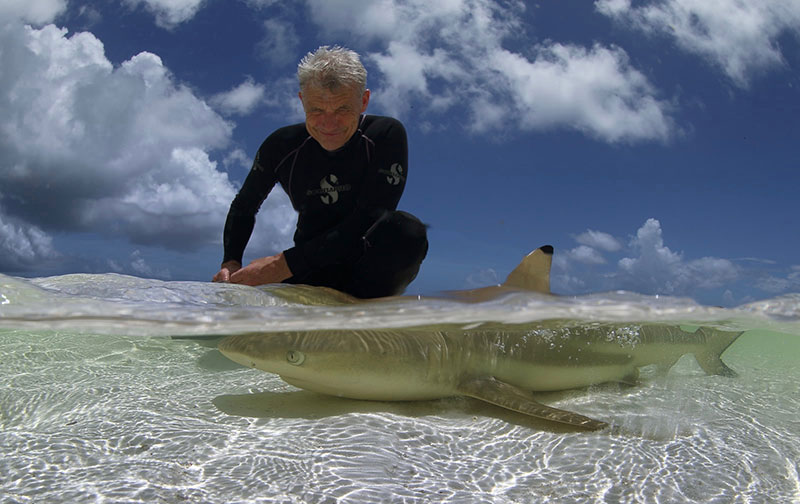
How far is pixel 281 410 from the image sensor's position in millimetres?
3225

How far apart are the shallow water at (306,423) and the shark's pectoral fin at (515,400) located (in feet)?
0.35

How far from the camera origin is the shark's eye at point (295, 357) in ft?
10.2

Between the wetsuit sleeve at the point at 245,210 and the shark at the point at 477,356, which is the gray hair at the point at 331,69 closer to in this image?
the wetsuit sleeve at the point at 245,210

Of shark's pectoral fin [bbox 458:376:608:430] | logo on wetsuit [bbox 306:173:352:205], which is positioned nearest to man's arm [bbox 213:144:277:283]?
logo on wetsuit [bbox 306:173:352:205]

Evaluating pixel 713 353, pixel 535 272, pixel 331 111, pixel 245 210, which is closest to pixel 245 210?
pixel 245 210

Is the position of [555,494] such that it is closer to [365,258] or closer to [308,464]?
[308,464]

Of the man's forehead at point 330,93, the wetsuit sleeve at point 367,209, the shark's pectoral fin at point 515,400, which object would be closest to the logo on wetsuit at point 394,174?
the wetsuit sleeve at point 367,209

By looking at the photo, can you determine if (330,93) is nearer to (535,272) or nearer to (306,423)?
(535,272)

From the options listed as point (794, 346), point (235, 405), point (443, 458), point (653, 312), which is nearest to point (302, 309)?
→ point (235, 405)

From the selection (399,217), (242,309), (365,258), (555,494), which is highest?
(399,217)

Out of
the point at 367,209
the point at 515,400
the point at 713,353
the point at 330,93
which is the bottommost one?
the point at 515,400

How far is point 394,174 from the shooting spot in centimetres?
511

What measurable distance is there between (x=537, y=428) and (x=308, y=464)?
1439 mm

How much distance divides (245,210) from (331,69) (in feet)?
5.82
